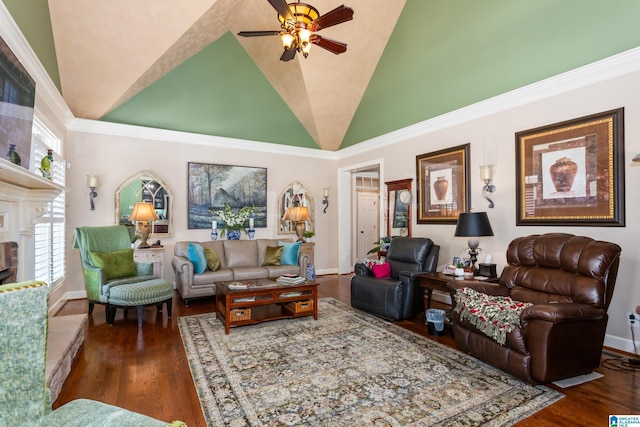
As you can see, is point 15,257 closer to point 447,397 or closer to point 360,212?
point 447,397

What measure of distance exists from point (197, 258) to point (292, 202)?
8.84 feet

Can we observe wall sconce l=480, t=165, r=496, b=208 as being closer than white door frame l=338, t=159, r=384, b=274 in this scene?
Yes

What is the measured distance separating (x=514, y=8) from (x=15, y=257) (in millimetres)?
5705

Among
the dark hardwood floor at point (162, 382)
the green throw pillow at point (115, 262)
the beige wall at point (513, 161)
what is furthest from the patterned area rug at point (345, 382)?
the beige wall at point (513, 161)

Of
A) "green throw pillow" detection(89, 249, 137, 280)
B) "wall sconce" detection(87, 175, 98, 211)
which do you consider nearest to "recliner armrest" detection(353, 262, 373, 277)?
"green throw pillow" detection(89, 249, 137, 280)

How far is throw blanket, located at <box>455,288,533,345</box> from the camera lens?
2.57 m

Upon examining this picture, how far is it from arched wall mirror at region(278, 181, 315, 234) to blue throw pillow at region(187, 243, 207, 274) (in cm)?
217

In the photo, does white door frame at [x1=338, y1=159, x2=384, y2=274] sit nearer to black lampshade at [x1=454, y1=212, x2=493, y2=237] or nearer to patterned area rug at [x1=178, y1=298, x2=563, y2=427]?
black lampshade at [x1=454, y1=212, x2=493, y2=237]

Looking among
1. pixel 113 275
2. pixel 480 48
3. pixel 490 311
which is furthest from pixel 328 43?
pixel 113 275

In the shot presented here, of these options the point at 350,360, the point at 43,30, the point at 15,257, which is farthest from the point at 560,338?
the point at 43,30

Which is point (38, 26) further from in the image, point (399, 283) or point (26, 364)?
point (399, 283)

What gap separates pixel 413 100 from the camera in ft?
17.5

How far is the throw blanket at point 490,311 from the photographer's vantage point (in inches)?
101

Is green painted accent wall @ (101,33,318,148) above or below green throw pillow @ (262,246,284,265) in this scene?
above
